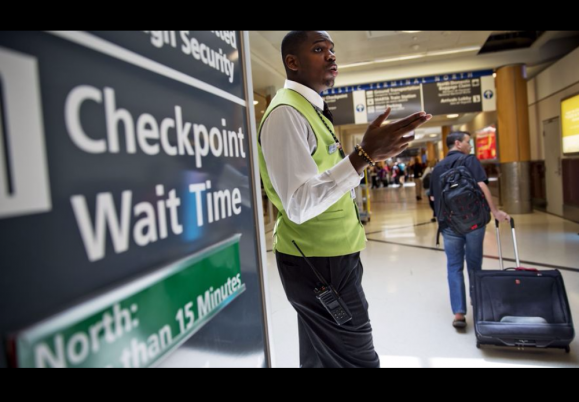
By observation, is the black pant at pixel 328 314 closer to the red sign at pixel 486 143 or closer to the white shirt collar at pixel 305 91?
the white shirt collar at pixel 305 91

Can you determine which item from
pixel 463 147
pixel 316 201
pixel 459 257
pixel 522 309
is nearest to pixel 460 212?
pixel 459 257

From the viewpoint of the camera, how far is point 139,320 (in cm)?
66

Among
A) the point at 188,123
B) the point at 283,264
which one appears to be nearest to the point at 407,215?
the point at 283,264

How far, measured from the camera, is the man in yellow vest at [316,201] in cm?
114

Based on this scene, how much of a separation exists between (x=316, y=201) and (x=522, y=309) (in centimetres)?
217

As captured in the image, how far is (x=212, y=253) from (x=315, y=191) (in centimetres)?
36

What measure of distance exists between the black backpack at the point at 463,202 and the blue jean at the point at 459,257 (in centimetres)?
9

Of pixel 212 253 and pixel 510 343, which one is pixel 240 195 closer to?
pixel 212 253

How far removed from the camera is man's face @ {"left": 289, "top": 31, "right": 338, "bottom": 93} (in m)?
1.40

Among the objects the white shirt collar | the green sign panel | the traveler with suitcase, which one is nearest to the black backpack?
the traveler with suitcase

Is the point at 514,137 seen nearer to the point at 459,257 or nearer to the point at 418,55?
Answer: the point at 418,55

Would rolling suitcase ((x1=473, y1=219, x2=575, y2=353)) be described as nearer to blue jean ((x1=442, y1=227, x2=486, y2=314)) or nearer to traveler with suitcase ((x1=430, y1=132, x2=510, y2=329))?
traveler with suitcase ((x1=430, y1=132, x2=510, y2=329))

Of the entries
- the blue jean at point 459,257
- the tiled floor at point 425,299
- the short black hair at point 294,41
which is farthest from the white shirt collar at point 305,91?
the blue jean at point 459,257

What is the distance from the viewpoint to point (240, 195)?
3.52ft
